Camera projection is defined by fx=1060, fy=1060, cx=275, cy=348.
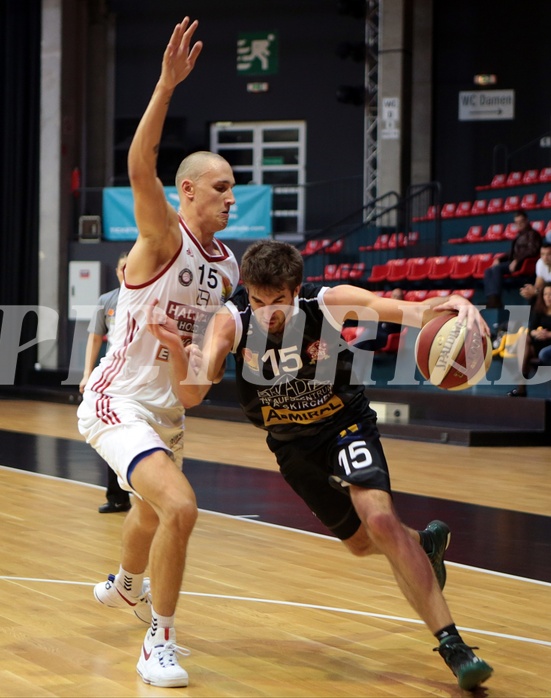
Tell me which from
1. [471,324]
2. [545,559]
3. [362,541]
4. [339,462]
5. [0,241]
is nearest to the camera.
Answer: [471,324]

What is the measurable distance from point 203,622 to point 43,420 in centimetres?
919

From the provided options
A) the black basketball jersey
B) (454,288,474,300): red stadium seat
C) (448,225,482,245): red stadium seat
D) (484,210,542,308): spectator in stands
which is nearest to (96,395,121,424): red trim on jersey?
the black basketball jersey

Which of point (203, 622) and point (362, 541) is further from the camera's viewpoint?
point (203, 622)

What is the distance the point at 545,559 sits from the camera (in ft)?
17.5

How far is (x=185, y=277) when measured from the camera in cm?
355

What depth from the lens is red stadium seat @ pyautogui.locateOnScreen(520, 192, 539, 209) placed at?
1463 cm

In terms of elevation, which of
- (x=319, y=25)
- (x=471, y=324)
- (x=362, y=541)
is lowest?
(x=362, y=541)

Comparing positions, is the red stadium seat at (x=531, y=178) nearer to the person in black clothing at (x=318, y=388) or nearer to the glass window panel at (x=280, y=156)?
the glass window panel at (x=280, y=156)

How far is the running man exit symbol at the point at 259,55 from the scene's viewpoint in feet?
64.3

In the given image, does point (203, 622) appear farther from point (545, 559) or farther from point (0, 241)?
point (0, 241)

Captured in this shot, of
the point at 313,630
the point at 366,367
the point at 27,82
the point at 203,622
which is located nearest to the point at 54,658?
the point at 203,622

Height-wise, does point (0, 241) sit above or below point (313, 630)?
above

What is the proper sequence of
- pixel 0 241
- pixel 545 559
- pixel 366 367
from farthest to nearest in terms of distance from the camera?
pixel 0 241, pixel 366 367, pixel 545 559

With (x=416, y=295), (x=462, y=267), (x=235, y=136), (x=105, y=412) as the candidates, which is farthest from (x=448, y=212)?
(x=105, y=412)
